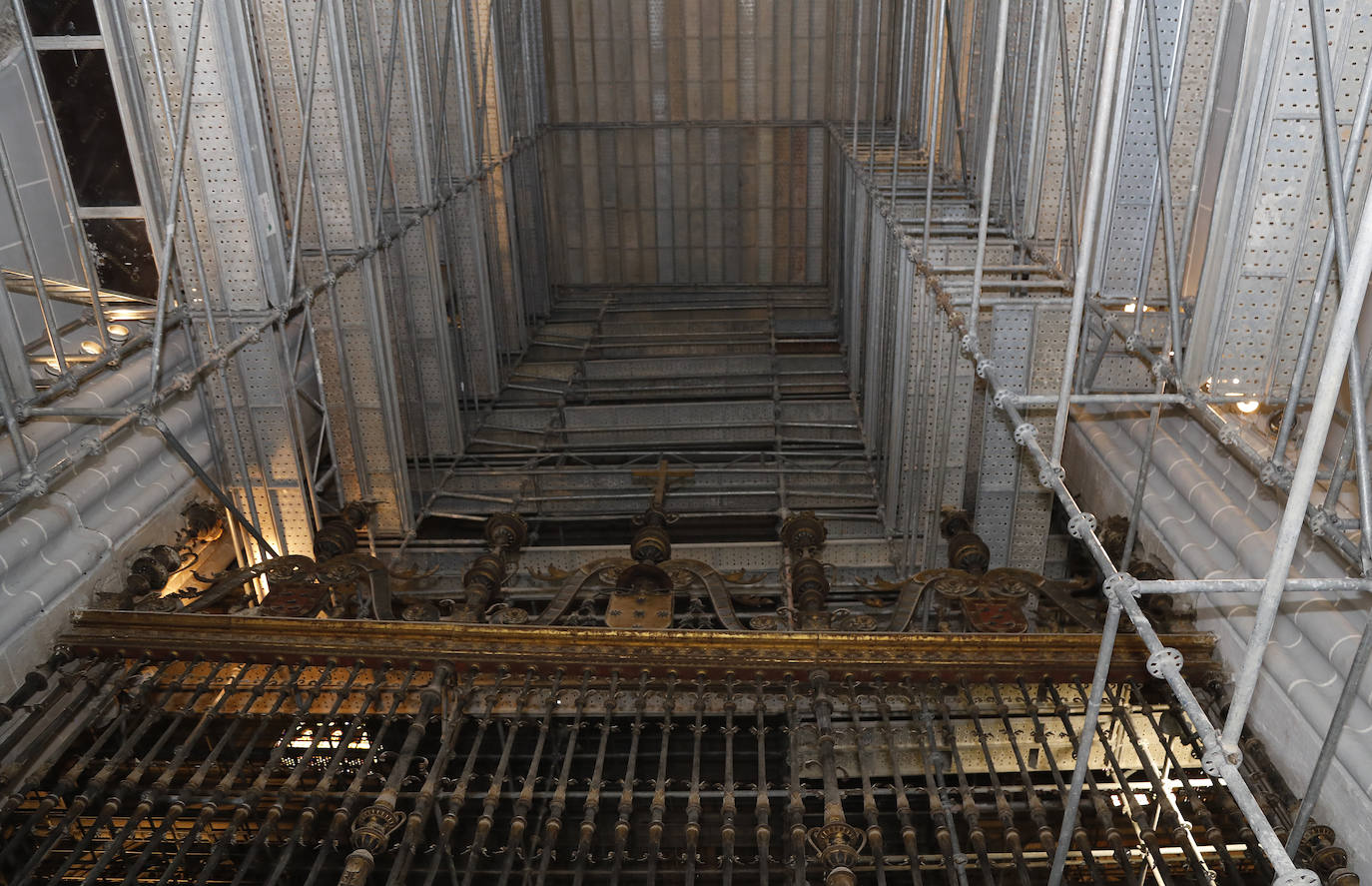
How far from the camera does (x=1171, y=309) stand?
15.3 ft

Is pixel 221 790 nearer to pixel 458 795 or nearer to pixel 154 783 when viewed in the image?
pixel 154 783

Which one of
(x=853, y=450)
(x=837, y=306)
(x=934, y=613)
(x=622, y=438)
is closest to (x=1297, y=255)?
(x=934, y=613)

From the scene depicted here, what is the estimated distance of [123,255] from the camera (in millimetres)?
8508

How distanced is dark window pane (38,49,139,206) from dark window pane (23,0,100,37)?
147mm

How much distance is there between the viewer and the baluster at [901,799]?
3.95m

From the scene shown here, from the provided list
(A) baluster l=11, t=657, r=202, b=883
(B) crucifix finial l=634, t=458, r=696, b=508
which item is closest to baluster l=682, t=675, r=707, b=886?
(A) baluster l=11, t=657, r=202, b=883

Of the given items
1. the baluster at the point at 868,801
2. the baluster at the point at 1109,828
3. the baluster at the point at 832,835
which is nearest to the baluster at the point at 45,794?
the baluster at the point at 832,835

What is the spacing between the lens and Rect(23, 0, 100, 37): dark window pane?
25.2 ft

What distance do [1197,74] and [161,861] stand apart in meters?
7.73

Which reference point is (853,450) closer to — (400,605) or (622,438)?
(622,438)

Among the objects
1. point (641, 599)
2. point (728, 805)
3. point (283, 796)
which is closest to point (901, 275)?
point (641, 599)

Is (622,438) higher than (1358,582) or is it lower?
lower

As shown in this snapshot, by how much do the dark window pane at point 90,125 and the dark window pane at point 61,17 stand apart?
0.15 meters

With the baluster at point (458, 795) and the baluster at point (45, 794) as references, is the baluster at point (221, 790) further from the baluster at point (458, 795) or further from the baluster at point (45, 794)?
the baluster at point (458, 795)
